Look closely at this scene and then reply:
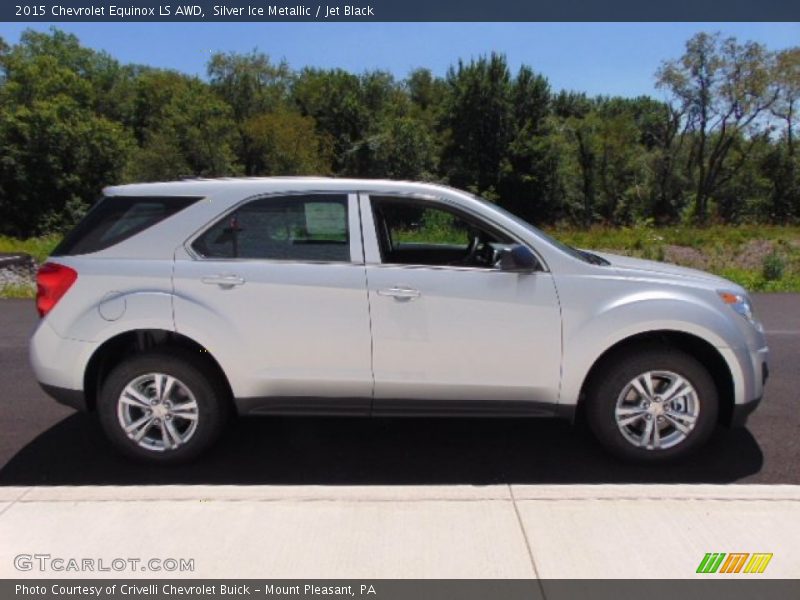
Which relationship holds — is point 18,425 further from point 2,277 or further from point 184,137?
point 184,137

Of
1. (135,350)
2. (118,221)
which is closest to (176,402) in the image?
(135,350)

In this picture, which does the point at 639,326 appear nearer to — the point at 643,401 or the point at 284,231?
the point at 643,401

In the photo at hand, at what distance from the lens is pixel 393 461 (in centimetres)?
454

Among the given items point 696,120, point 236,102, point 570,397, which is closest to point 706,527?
point 570,397

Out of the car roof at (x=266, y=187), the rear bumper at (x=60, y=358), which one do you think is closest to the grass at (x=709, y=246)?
the car roof at (x=266, y=187)

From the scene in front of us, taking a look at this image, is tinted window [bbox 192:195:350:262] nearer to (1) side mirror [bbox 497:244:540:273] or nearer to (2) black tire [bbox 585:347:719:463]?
(1) side mirror [bbox 497:244:540:273]

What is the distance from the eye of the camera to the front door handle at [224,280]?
4164 mm

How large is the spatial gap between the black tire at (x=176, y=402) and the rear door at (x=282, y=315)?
0.17m

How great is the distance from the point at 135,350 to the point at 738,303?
3.65 m

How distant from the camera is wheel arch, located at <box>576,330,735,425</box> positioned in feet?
13.8

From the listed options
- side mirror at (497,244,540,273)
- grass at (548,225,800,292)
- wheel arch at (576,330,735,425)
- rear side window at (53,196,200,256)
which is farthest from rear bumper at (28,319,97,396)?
grass at (548,225,800,292)

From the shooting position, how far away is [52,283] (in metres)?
4.27

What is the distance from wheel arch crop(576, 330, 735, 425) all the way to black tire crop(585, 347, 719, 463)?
3 cm

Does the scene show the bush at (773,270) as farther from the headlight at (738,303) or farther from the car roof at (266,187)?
the car roof at (266,187)
